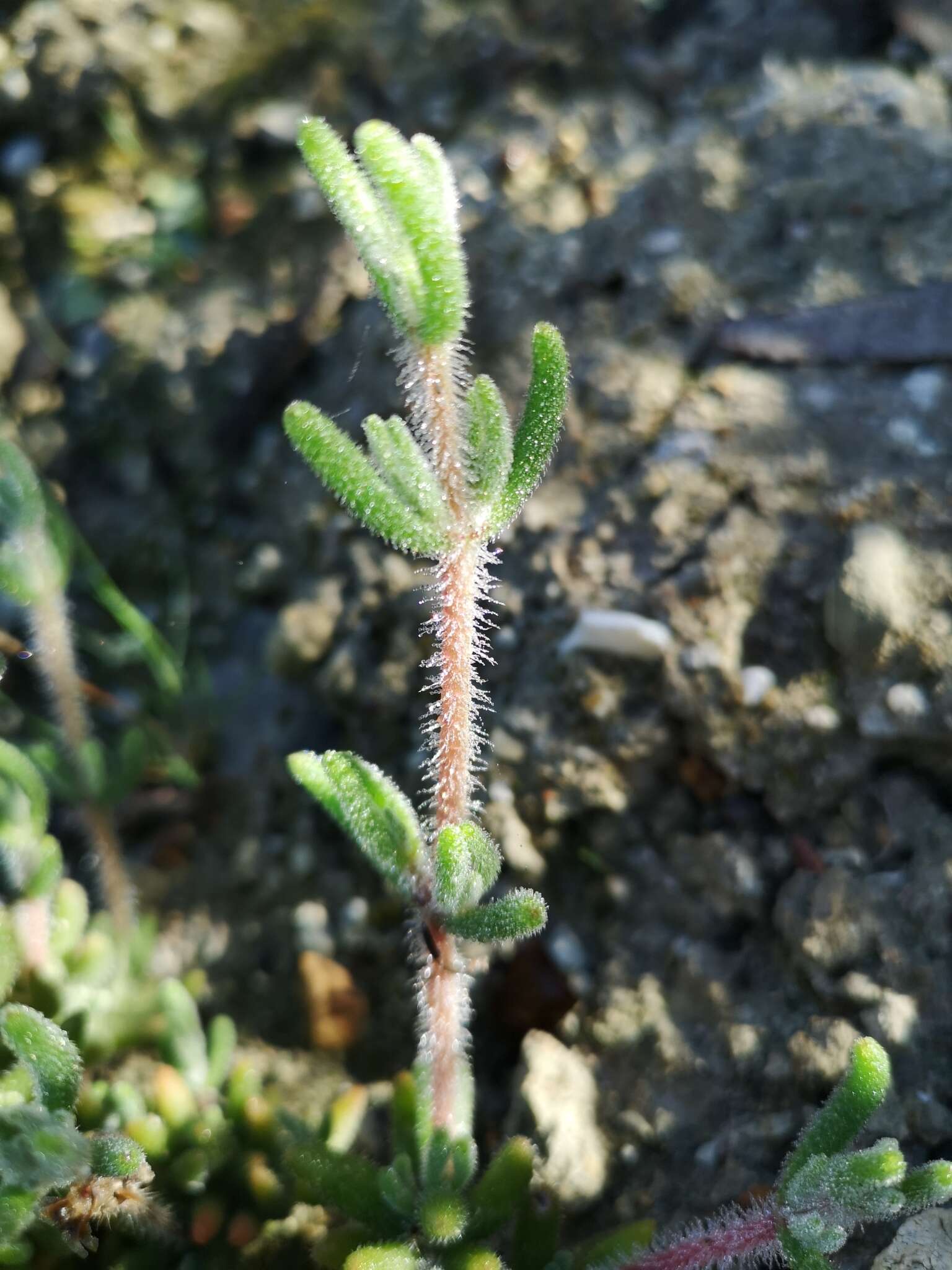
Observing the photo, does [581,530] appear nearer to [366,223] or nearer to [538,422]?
[538,422]

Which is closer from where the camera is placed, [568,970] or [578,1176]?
[578,1176]

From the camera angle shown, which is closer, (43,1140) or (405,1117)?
(43,1140)

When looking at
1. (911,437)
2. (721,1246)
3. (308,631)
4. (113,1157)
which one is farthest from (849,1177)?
(308,631)

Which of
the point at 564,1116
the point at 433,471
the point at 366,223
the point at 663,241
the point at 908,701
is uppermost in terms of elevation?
the point at 366,223

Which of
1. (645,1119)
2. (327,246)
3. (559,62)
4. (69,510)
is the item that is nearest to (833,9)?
(559,62)

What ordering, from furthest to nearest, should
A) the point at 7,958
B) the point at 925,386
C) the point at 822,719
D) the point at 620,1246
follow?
the point at 925,386
the point at 822,719
the point at 7,958
the point at 620,1246

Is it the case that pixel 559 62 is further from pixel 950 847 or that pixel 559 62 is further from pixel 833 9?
pixel 950 847

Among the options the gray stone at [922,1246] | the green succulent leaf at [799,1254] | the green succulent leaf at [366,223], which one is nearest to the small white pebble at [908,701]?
the gray stone at [922,1246]
